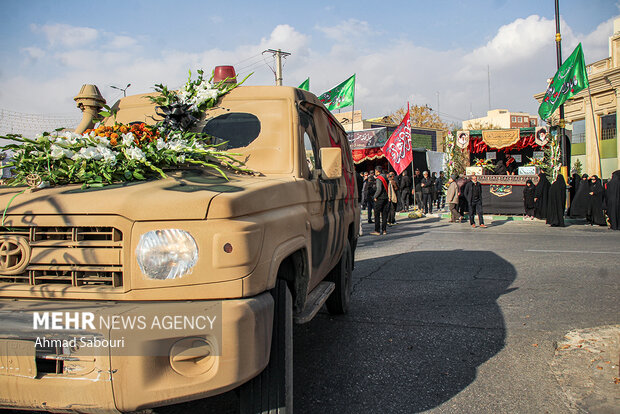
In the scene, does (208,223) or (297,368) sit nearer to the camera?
(208,223)

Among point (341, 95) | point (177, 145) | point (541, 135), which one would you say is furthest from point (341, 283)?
point (541, 135)

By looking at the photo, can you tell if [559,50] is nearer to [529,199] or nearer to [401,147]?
[529,199]

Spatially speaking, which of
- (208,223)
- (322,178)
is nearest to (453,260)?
(322,178)

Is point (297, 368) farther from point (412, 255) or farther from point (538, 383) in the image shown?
point (412, 255)

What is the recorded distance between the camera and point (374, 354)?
423 cm

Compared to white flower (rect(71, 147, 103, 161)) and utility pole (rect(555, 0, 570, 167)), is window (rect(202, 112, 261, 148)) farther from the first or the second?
utility pole (rect(555, 0, 570, 167))

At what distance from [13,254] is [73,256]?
12.6 inches

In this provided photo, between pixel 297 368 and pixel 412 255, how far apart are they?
621cm

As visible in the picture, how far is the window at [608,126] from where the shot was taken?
29406mm

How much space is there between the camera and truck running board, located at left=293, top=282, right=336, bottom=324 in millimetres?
3156

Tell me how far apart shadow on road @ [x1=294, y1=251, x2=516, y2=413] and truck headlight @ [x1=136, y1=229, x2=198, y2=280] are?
147 centimetres

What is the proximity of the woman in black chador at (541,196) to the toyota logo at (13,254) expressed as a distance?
646 inches

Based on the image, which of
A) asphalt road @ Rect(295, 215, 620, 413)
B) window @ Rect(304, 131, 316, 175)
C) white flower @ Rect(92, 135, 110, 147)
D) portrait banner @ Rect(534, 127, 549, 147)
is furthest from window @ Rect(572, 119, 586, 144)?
white flower @ Rect(92, 135, 110, 147)

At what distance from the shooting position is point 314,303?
11.7ft
